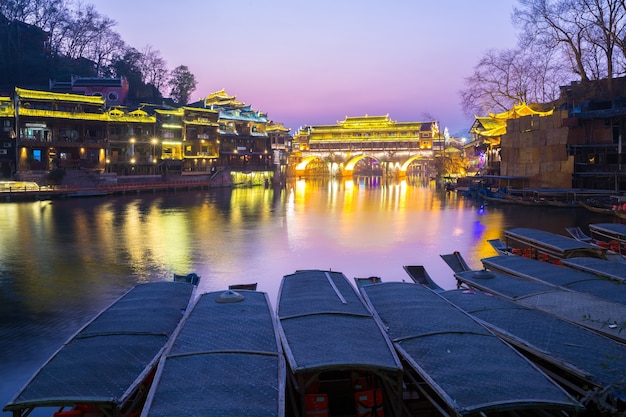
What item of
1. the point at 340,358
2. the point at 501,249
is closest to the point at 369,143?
the point at 501,249

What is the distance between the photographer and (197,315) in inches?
375

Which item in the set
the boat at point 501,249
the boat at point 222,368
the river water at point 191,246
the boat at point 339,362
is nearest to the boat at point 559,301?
the boat at point 339,362

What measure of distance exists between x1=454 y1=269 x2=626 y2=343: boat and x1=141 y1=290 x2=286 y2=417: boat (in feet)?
18.3

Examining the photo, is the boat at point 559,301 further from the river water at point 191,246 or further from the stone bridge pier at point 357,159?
the stone bridge pier at point 357,159

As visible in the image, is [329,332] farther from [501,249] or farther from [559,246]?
[501,249]

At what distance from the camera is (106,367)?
7586 millimetres

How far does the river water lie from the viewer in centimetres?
1563

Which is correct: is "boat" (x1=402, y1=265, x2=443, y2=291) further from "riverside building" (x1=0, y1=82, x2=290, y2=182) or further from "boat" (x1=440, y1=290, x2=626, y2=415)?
"riverside building" (x1=0, y1=82, x2=290, y2=182)

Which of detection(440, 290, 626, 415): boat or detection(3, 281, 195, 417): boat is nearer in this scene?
detection(3, 281, 195, 417): boat

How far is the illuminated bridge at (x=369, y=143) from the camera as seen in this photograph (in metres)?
104

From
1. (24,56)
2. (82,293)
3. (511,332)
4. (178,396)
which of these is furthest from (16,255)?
(24,56)

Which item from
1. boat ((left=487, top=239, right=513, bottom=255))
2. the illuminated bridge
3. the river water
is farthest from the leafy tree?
boat ((left=487, top=239, right=513, bottom=255))

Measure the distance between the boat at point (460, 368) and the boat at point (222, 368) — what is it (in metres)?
2.22

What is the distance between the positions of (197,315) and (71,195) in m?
49.0
